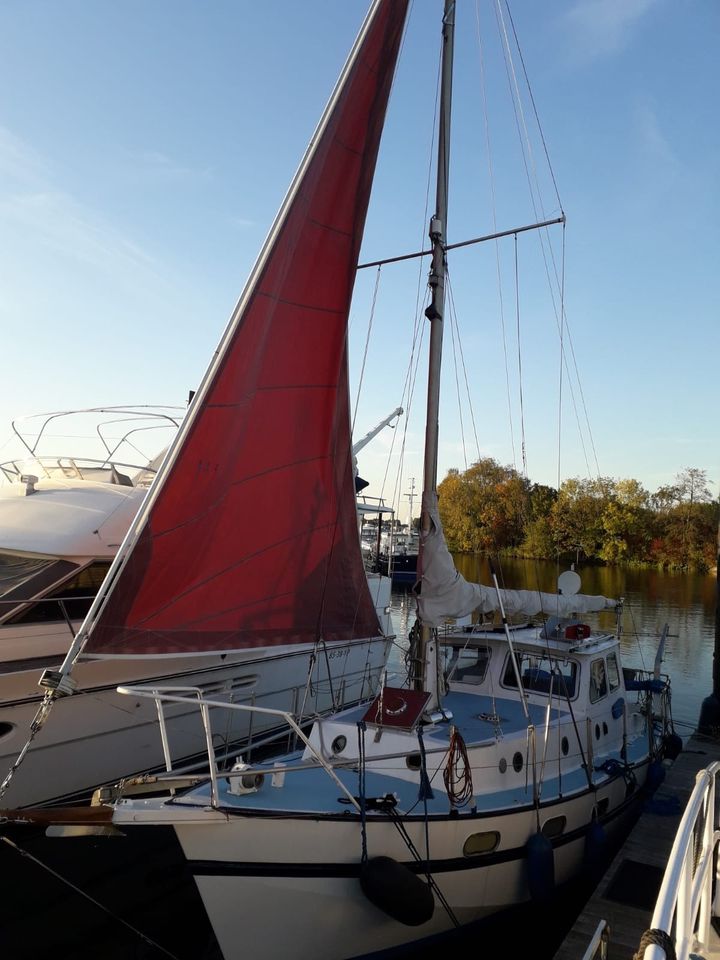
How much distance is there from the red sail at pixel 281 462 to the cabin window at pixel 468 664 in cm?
188

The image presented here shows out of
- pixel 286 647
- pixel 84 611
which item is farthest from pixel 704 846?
pixel 84 611

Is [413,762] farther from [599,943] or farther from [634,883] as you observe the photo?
[634,883]

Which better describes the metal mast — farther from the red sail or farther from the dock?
the dock

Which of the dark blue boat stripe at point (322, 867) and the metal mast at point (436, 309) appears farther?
the metal mast at point (436, 309)

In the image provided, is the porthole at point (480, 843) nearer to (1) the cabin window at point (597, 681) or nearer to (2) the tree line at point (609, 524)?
(1) the cabin window at point (597, 681)

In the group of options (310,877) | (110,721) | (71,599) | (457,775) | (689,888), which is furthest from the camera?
(71,599)

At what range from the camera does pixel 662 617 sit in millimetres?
29078

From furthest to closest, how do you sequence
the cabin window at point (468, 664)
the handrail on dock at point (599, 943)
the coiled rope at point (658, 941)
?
1. the cabin window at point (468, 664)
2. the handrail on dock at point (599, 943)
3. the coiled rope at point (658, 941)

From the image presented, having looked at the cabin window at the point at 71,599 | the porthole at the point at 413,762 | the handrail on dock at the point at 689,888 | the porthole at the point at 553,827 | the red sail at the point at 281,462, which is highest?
the red sail at the point at 281,462

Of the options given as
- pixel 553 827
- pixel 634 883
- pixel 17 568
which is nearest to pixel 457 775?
pixel 553 827

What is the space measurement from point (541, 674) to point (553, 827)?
6.87ft

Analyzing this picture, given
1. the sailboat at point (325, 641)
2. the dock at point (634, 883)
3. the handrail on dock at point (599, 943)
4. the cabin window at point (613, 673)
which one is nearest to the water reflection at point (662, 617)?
the sailboat at point (325, 641)

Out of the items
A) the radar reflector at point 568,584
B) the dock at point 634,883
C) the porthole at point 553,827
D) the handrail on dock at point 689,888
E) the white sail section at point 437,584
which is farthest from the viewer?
the radar reflector at point 568,584

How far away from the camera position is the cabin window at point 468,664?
8891 mm
